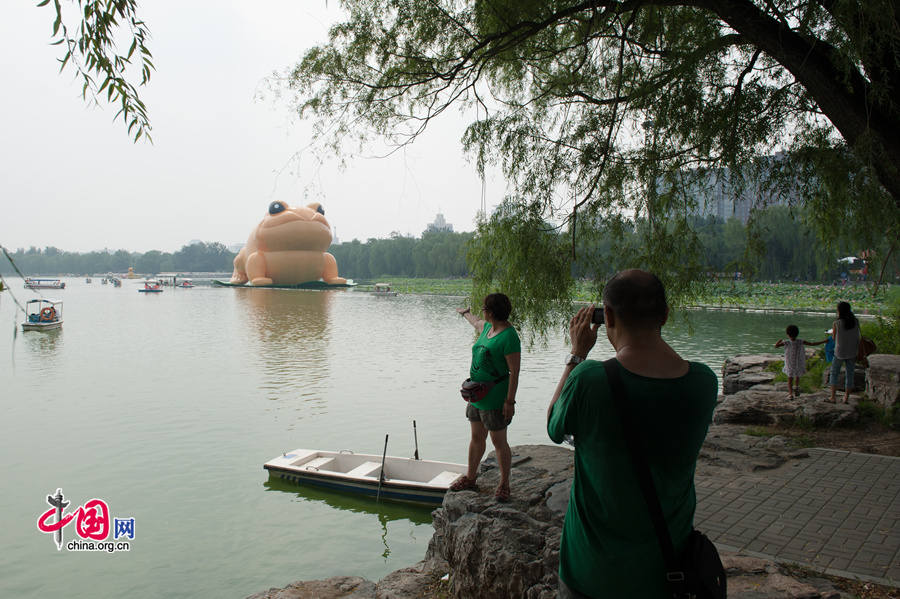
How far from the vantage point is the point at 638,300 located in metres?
1.64

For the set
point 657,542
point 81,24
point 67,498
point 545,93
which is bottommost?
point 67,498

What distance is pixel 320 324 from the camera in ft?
86.8

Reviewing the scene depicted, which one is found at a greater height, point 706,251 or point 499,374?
point 706,251

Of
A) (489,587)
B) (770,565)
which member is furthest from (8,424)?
(770,565)

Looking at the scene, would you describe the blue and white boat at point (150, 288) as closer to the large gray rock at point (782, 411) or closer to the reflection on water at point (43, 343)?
the reflection on water at point (43, 343)

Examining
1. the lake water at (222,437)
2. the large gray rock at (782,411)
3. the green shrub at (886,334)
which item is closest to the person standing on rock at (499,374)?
the lake water at (222,437)

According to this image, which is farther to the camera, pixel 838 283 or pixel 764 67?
pixel 838 283

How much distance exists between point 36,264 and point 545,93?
126423 millimetres

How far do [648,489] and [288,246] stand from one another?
46.9 metres

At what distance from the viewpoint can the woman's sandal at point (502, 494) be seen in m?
3.94

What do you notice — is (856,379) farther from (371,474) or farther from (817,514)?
(371,474)

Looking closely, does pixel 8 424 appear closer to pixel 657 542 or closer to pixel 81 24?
pixel 81 24

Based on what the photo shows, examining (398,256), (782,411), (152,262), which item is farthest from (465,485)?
(152,262)
